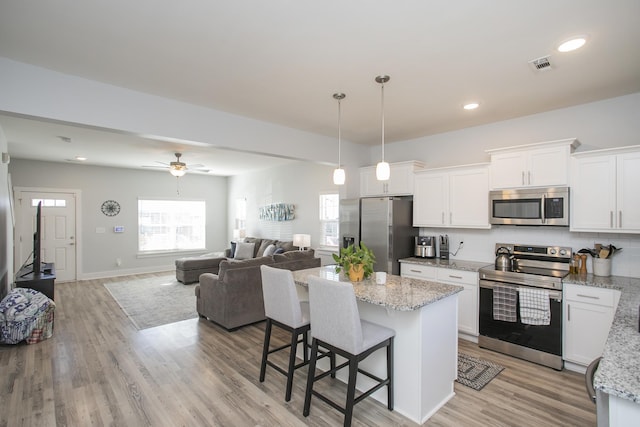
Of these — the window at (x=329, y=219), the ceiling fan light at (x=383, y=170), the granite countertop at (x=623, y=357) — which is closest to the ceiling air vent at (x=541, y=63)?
the ceiling fan light at (x=383, y=170)

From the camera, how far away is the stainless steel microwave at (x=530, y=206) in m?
3.32

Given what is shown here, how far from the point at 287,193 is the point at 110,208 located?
4.40 m

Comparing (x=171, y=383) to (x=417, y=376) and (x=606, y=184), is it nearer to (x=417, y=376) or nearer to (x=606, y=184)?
(x=417, y=376)

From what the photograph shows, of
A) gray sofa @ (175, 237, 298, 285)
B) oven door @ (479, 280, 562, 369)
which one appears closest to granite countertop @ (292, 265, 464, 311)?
oven door @ (479, 280, 562, 369)

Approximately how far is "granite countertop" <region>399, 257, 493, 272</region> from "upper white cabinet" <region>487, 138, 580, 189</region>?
969 millimetres

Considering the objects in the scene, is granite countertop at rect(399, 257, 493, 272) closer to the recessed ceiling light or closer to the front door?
the recessed ceiling light

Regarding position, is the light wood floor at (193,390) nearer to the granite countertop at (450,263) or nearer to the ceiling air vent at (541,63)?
the granite countertop at (450,263)

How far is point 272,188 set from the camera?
800 cm

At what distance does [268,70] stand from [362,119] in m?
1.58

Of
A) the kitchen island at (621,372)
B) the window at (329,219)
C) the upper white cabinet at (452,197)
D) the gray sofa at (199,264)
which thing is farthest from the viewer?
the gray sofa at (199,264)

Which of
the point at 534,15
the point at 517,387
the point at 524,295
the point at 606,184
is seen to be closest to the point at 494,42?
the point at 534,15

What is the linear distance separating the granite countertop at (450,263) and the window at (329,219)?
6.90 feet

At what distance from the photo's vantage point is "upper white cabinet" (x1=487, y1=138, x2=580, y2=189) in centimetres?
329

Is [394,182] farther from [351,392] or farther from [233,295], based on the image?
[351,392]
